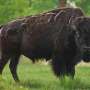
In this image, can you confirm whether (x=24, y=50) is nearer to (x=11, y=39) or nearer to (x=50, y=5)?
(x=11, y=39)

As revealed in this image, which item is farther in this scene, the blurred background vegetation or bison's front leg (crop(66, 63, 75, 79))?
the blurred background vegetation

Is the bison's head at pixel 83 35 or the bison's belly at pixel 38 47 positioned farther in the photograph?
the bison's belly at pixel 38 47

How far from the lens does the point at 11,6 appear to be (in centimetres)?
3569

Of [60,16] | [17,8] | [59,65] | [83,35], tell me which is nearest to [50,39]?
[60,16]

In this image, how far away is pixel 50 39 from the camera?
45.5 ft

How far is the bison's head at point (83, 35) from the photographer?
12.8 m

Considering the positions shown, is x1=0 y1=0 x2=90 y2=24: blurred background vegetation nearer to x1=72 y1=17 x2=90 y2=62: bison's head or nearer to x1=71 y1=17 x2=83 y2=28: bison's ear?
x1=71 y1=17 x2=83 y2=28: bison's ear

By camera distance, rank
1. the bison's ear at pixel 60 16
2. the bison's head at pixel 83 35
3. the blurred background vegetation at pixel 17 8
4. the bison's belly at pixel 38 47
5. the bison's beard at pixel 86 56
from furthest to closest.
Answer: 1. the blurred background vegetation at pixel 17 8
2. the bison's ear at pixel 60 16
3. the bison's belly at pixel 38 47
4. the bison's beard at pixel 86 56
5. the bison's head at pixel 83 35

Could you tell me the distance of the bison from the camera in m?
13.3

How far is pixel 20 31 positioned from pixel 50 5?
22309 mm

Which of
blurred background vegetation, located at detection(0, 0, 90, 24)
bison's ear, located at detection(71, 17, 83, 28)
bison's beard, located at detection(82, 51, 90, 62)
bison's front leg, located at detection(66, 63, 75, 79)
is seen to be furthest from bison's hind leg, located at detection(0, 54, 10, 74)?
blurred background vegetation, located at detection(0, 0, 90, 24)

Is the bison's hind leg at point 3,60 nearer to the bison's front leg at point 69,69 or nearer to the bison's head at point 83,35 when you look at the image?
the bison's front leg at point 69,69

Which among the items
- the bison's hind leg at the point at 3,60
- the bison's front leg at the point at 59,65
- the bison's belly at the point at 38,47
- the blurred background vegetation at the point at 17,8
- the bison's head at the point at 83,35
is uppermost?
the bison's head at the point at 83,35

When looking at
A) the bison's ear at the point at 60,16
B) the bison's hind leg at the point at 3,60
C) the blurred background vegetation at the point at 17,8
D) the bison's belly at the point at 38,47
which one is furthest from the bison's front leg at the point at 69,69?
the blurred background vegetation at the point at 17,8
